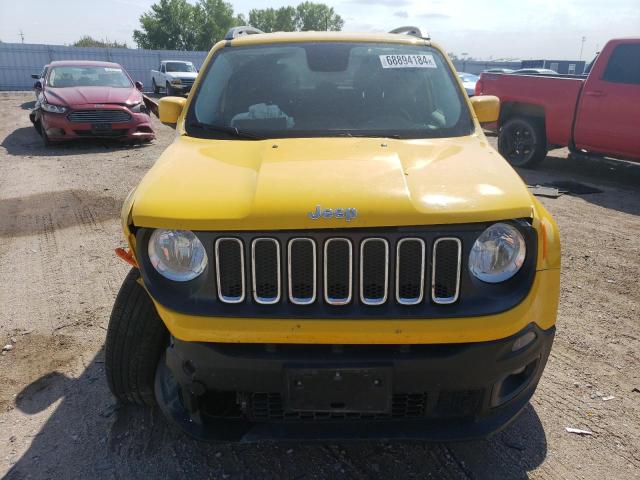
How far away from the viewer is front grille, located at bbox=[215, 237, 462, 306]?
6.69ft

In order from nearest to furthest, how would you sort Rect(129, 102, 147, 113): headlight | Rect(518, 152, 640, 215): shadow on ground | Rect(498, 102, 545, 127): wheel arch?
Rect(518, 152, 640, 215): shadow on ground < Rect(498, 102, 545, 127): wheel arch < Rect(129, 102, 147, 113): headlight

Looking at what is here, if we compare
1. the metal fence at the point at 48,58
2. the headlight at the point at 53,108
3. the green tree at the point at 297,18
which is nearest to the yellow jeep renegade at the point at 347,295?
the headlight at the point at 53,108

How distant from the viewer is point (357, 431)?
2.19 meters

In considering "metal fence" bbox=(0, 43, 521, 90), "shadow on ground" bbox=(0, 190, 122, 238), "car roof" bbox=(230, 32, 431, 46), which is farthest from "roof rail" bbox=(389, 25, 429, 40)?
"metal fence" bbox=(0, 43, 521, 90)

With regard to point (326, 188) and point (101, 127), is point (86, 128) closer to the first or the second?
point (101, 127)

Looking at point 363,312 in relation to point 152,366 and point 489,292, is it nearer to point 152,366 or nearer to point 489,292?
point 489,292

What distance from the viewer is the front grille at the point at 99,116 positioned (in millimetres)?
10539

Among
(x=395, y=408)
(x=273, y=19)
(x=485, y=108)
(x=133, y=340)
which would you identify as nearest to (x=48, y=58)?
(x=485, y=108)

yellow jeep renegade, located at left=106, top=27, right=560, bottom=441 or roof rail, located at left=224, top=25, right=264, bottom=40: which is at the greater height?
roof rail, located at left=224, top=25, right=264, bottom=40

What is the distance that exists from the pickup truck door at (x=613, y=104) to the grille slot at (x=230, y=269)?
743 cm

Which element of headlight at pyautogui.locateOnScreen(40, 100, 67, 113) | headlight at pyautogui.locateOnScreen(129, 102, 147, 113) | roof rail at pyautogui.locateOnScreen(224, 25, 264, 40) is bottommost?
headlight at pyautogui.locateOnScreen(129, 102, 147, 113)

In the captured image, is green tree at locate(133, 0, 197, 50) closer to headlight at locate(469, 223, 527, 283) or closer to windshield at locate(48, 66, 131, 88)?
windshield at locate(48, 66, 131, 88)

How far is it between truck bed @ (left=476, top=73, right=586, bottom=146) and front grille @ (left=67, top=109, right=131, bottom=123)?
7.06 m

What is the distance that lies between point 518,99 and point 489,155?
23.3 feet
